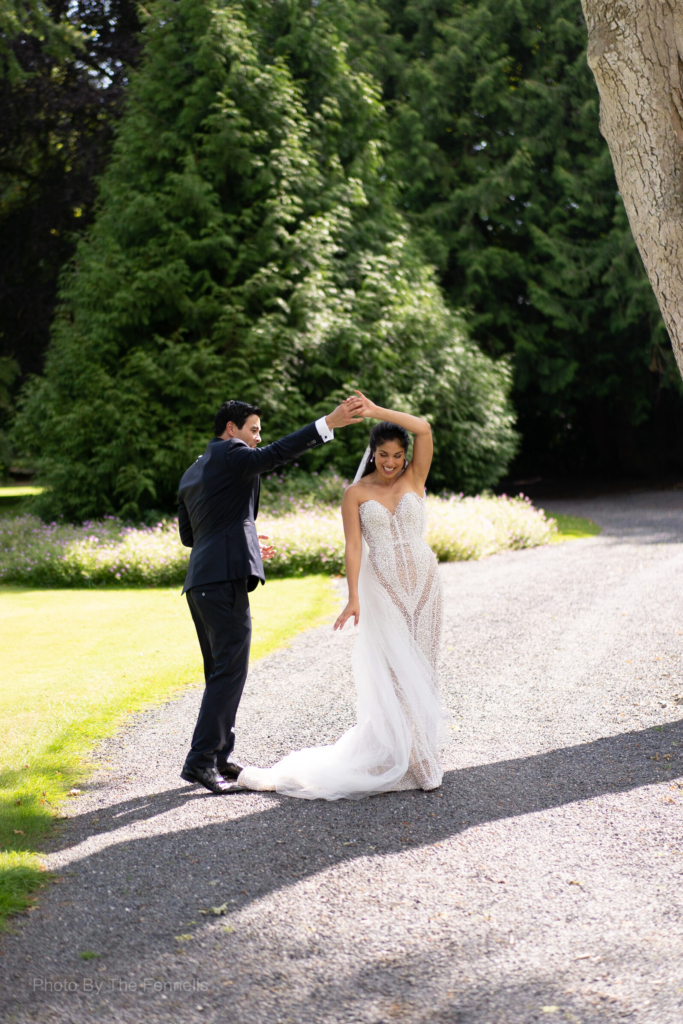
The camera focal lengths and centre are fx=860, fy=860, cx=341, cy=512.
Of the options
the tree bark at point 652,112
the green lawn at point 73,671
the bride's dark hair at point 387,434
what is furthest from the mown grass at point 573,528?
the bride's dark hair at point 387,434

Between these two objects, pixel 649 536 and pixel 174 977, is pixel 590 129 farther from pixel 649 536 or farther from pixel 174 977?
pixel 174 977

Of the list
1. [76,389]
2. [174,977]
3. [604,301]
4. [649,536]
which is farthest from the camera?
[604,301]

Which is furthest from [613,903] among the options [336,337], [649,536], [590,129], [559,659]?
[590,129]

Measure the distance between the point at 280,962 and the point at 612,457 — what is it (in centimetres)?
2838

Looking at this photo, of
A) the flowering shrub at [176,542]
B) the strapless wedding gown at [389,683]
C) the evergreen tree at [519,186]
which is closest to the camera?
the strapless wedding gown at [389,683]

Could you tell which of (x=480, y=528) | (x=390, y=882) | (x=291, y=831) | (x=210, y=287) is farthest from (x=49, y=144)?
(x=390, y=882)

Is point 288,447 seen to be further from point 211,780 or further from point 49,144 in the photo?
point 49,144

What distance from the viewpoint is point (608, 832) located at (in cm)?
396

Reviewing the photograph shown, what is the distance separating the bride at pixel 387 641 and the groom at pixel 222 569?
0.92 feet

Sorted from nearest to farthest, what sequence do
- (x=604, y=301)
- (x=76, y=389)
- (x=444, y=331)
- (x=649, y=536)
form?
(x=649, y=536) < (x=76, y=389) < (x=444, y=331) < (x=604, y=301)

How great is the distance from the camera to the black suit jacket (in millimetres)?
4539

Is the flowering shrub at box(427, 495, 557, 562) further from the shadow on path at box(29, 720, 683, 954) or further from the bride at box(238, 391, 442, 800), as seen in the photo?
the bride at box(238, 391, 442, 800)

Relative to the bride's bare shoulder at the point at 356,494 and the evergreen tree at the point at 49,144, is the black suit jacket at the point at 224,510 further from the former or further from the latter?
the evergreen tree at the point at 49,144

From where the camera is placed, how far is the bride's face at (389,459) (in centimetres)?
463
